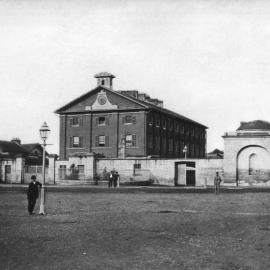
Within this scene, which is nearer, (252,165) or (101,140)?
(252,165)

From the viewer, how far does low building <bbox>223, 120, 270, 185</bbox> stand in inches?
1725

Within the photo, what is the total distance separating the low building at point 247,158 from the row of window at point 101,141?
526 inches

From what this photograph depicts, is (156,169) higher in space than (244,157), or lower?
lower

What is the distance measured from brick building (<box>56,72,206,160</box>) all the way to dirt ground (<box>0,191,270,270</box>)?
37431 millimetres

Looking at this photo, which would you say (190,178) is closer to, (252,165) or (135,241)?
(252,165)

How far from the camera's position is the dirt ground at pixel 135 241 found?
28.1 ft

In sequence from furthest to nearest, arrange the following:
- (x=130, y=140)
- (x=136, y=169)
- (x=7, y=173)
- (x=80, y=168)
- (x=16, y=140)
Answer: (x=16, y=140) → (x=130, y=140) → (x=7, y=173) → (x=80, y=168) → (x=136, y=169)

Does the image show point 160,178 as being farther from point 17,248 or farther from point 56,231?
point 17,248

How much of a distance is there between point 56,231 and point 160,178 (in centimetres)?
3430

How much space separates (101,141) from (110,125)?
221 centimetres

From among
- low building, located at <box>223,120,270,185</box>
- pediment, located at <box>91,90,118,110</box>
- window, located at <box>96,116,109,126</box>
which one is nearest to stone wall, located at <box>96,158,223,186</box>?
low building, located at <box>223,120,270,185</box>

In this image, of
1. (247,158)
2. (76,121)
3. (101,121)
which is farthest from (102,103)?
(247,158)

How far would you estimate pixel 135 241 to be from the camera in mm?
10977

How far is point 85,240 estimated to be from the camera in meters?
11.0
